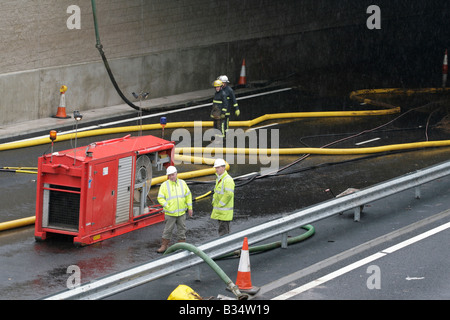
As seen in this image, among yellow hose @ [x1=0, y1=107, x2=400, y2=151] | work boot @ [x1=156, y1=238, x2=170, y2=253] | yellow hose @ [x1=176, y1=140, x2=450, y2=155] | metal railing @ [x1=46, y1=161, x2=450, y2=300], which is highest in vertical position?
yellow hose @ [x1=0, y1=107, x2=400, y2=151]

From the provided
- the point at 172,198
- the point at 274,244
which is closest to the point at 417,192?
the point at 274,244

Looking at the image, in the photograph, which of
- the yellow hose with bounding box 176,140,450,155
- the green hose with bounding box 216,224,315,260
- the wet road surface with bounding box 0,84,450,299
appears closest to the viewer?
the wet road surface with bounding box 0,84,450,299

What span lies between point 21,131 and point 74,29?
132 inches

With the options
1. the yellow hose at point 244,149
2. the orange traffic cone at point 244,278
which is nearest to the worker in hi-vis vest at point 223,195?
the orange traffic cone at point 244,278

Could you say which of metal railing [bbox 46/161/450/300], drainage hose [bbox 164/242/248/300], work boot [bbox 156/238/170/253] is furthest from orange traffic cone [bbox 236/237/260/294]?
work boot [bbox 156/238/170/253]

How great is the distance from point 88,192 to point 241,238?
8.82 ft

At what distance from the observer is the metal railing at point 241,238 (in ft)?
31.3

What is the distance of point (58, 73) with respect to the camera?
21125 mm

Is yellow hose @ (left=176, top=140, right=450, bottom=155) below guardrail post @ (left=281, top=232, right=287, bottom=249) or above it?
above

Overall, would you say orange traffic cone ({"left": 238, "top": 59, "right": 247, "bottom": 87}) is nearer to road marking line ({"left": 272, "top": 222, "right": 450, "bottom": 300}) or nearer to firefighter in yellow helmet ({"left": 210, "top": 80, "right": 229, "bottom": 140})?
firefighter in yellow helmet ({"left": 210, "top": 80, "right": 229, "bottom": 140})

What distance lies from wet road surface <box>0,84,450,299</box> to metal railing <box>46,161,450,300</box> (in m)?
1.47

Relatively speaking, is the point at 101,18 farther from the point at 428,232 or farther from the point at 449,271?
the point at 449,271

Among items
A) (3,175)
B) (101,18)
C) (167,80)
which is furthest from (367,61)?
(3,175)

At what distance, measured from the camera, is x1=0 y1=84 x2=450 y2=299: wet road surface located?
11.8m
